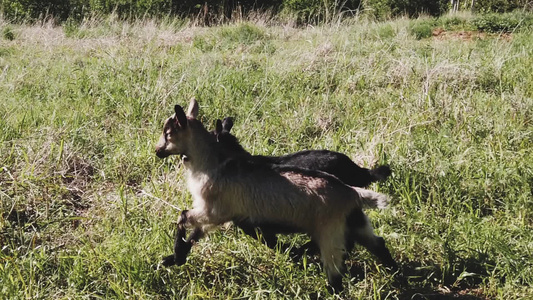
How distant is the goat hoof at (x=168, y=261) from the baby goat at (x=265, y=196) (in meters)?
0.10

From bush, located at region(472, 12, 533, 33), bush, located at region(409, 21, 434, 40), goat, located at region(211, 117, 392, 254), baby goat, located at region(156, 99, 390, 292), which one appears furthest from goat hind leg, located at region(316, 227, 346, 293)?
bush, located at region(472, 12, 533, 33)

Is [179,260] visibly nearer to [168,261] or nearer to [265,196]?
[168,261]

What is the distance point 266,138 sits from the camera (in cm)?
520

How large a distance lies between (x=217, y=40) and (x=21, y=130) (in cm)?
662

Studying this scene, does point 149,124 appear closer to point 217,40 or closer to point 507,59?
point 507,59

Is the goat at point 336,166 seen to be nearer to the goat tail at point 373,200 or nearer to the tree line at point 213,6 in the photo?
the goat tail at point 373,200

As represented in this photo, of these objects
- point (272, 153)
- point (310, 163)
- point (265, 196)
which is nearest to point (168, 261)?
point (265, 196)

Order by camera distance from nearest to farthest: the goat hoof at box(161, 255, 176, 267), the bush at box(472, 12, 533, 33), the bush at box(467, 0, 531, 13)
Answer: the goat hoof at box(161, 255, 176, 267) < the bush at box(472, 12, 533, 33) < the bush at box(467, 0, 531, 13)

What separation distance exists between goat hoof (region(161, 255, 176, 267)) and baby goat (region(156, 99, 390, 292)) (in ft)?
0.33

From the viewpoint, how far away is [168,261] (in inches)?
130

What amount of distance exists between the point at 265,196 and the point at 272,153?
1.90 metres

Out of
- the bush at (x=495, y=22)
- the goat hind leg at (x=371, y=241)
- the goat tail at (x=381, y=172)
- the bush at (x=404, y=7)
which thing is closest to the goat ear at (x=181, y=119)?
the goat hind leg at (x=371, y=241)

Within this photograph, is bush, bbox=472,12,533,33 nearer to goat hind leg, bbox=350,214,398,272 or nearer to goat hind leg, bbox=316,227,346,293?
goat hind leg, bbox=350,214,398,272

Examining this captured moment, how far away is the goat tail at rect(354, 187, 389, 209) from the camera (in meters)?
3.05
